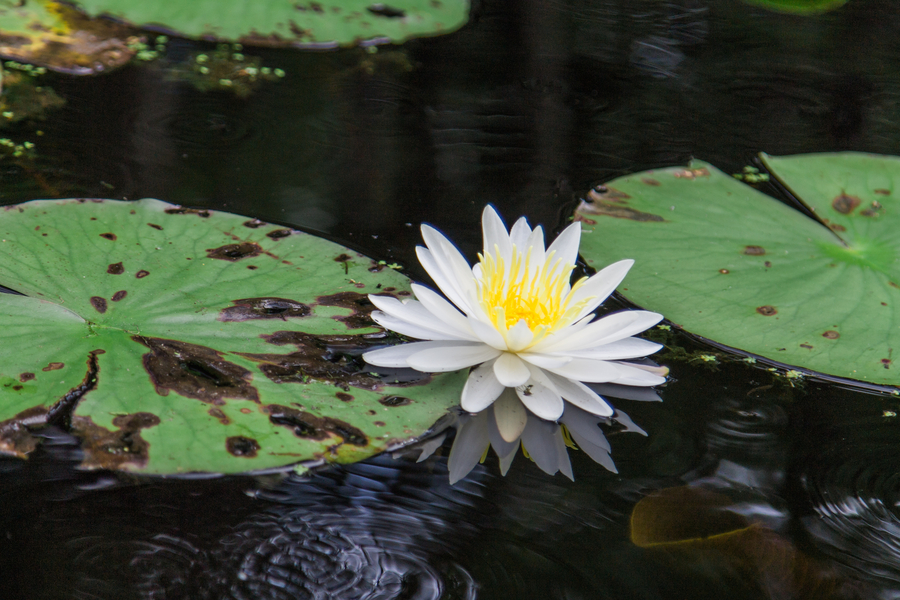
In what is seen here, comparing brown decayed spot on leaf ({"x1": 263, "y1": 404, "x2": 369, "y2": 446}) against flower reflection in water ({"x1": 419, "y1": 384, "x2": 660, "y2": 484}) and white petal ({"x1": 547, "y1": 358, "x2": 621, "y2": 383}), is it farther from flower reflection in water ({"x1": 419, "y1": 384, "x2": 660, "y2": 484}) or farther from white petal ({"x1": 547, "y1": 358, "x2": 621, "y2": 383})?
white petal ({"x1": 547, "y1": 358, "x2": 621, "y2": 383})

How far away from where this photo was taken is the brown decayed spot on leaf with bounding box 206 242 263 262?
1.90 metres

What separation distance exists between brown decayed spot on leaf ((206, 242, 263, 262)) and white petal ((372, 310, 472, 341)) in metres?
0.48

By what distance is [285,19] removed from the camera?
11.2 ft

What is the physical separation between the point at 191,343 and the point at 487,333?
0.67m

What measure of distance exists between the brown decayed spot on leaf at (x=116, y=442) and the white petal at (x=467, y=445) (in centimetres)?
60

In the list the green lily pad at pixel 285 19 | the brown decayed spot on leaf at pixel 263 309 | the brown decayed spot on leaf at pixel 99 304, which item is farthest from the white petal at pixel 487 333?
the green lily pad at pixel 285 19

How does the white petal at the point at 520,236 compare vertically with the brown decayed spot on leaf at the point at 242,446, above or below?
above

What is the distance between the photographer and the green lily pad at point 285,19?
3.28 metres

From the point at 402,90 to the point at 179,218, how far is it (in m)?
1.44

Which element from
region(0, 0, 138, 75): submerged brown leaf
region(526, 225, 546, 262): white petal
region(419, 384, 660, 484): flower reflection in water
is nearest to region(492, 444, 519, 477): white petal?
region(419, 384, 660, 484): flower reflection in water

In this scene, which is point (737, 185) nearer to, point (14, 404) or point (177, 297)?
point (177, 297)

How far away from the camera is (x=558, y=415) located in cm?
151

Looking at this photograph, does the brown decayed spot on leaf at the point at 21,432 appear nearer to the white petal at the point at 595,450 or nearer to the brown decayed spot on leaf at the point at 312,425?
the brown decayed spot on leaf at the point at 312,425

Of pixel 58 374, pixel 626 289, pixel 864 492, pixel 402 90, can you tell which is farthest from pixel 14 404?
pixel 402 90
